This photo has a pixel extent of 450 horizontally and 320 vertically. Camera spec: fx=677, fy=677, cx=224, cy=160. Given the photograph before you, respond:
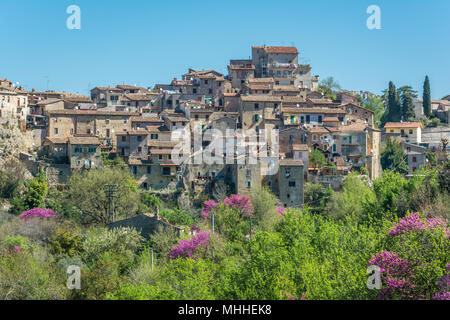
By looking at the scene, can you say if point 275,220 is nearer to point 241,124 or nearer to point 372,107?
point 241,124

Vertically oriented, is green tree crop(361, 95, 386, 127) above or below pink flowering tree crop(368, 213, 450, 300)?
above

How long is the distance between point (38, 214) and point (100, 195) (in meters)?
4.58

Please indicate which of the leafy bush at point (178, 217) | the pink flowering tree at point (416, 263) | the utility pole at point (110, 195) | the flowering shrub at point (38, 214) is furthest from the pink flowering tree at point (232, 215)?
the pink flowering tree at point (416, 263)

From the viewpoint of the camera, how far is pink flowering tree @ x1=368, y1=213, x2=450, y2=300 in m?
22.5

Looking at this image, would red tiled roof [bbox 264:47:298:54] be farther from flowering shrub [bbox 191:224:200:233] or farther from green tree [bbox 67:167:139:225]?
flowering shrub [bbox 191:224:200:233]

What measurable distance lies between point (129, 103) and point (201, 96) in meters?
7.43

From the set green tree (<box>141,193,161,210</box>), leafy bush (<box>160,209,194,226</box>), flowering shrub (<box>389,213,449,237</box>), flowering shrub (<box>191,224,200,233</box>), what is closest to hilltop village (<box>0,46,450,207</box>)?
green tree (<box>141,193,161,210</box>)

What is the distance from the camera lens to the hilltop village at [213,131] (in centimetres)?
5453

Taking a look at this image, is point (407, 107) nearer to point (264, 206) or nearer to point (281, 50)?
point (281, 50)

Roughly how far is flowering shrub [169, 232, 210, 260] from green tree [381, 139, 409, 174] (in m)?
28.9

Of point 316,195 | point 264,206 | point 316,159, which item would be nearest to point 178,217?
point 264,206

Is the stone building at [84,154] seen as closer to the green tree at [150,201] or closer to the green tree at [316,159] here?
the green tree at [150,201]

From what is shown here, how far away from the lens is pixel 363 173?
57.0 metres
